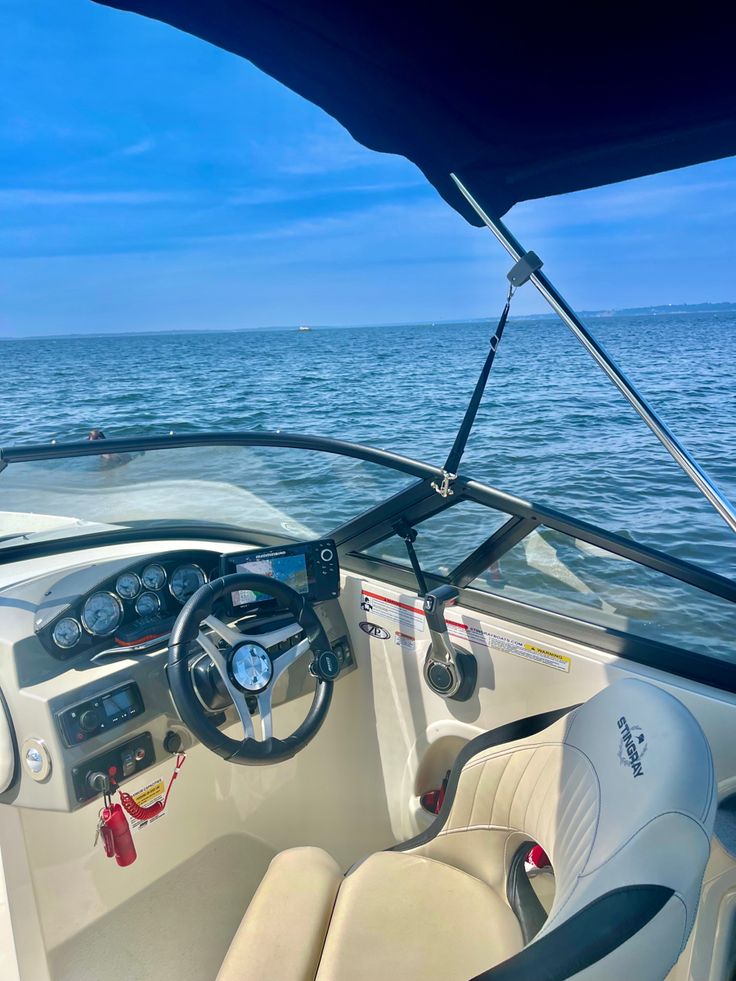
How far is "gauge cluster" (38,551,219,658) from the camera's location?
1.79 metres

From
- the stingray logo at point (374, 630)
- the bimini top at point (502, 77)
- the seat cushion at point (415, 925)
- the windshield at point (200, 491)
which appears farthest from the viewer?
the stingray logo at point (374, 630)

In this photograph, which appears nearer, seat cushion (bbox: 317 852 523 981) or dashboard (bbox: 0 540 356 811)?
seat cushion (bbox: 317 852 523 981)

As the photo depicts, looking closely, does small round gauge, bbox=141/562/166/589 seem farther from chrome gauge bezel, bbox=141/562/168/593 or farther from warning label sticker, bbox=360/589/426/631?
warning label sticker, bbox=360/589/426/631

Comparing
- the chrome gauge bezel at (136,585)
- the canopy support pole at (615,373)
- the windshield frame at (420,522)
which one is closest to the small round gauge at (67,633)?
the chrome gauge bezel at (136,585)

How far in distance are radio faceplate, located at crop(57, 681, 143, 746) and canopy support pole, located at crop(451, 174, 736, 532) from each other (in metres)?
1.40

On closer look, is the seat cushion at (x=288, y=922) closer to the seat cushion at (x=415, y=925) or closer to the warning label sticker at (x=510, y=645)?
the seat cushion at (x=415, y=925)

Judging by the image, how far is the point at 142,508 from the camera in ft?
7.57

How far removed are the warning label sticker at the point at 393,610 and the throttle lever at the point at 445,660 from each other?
3.2 inches

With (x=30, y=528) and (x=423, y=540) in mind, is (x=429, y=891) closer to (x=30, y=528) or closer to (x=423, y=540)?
(x=423, y=540)

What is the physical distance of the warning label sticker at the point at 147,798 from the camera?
1.79 metres

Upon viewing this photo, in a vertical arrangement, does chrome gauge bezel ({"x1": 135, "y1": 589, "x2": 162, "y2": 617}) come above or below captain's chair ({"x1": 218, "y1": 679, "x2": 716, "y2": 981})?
above

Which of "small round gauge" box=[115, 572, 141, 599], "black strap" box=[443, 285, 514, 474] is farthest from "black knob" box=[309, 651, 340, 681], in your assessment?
"black strap" box=[443, 285, 514, 474]

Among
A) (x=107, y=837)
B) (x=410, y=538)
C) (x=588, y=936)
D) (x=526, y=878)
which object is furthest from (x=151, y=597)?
(x=588, y=936)

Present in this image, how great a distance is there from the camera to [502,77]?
122cm
